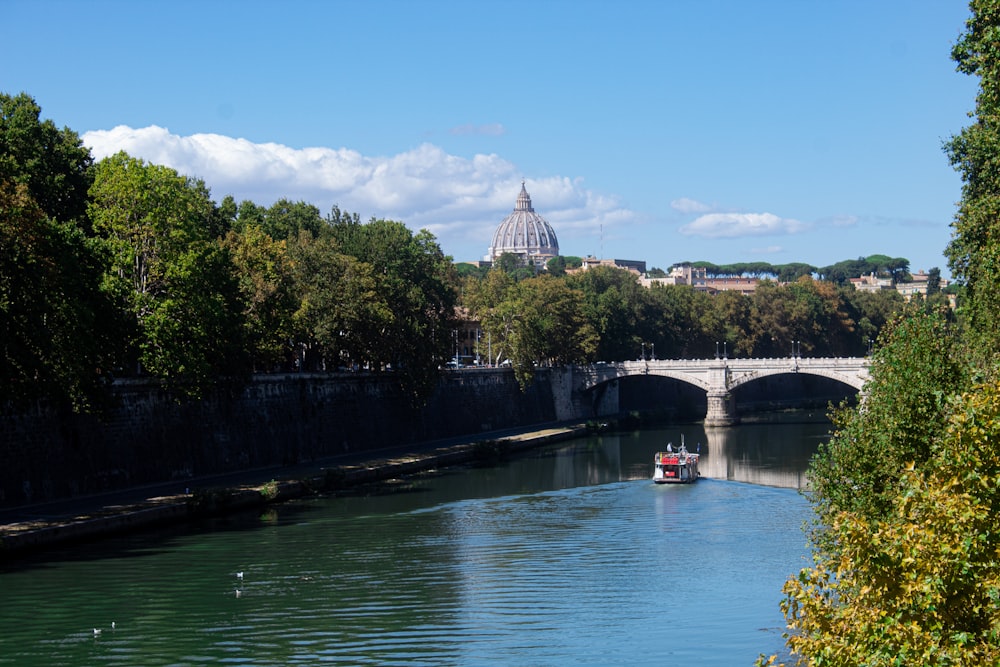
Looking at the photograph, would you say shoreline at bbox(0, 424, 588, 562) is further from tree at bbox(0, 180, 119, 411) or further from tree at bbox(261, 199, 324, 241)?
tree at bbox(261, 199, 324, 241)

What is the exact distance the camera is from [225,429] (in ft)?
156

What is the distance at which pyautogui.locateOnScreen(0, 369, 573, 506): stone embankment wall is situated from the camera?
123ft

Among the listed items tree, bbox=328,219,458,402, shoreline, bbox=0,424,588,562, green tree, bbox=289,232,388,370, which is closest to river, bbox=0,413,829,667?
shoreline, bbox=0,424,588,562

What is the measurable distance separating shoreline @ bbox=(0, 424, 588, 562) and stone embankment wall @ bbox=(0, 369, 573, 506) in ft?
2.91

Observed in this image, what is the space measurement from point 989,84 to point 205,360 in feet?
85.9

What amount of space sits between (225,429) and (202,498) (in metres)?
9.16

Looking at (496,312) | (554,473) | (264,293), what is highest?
(496,312)

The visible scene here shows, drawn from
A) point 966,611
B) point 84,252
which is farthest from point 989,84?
point 84,252

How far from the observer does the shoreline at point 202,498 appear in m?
32.7

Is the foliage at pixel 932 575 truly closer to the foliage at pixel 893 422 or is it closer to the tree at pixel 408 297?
the foliage at pixel 893 422

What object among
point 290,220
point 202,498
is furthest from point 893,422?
point 290,220

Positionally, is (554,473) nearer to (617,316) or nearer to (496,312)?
(496,312)

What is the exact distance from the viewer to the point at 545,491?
4759 centimetres

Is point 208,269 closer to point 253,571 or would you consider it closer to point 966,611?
point 253,571
